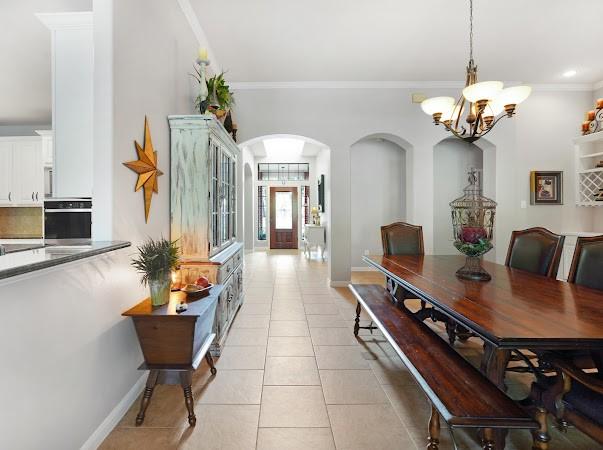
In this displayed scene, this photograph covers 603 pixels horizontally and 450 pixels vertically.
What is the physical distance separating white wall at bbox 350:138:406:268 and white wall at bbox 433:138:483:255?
2.01 ft

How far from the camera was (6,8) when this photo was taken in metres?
2.65

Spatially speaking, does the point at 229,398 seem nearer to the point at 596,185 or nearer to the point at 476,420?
the point at 476,420

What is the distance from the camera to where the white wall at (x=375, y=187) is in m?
6.29

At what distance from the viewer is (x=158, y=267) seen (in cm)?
193

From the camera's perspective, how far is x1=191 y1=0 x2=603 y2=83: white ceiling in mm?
3142

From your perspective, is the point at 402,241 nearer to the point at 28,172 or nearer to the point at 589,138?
the point at 589,138

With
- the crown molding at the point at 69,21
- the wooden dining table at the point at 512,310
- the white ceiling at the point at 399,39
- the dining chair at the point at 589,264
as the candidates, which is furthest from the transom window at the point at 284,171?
the dining chair at the point at 589,264

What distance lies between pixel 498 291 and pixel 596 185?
4.37 meters

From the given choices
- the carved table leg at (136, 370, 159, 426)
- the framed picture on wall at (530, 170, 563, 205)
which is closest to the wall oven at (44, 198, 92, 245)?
the carved table leg at (136, 370, 159, 426)

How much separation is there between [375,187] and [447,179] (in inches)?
51.2

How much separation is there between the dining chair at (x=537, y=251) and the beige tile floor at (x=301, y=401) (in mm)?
810

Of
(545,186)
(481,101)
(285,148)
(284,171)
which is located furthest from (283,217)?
(481,101)

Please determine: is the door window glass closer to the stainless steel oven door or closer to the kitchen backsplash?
the kitchen backsplash

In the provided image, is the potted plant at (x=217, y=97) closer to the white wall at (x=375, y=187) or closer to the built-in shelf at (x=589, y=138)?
the white wall at (x=375, y=187)
